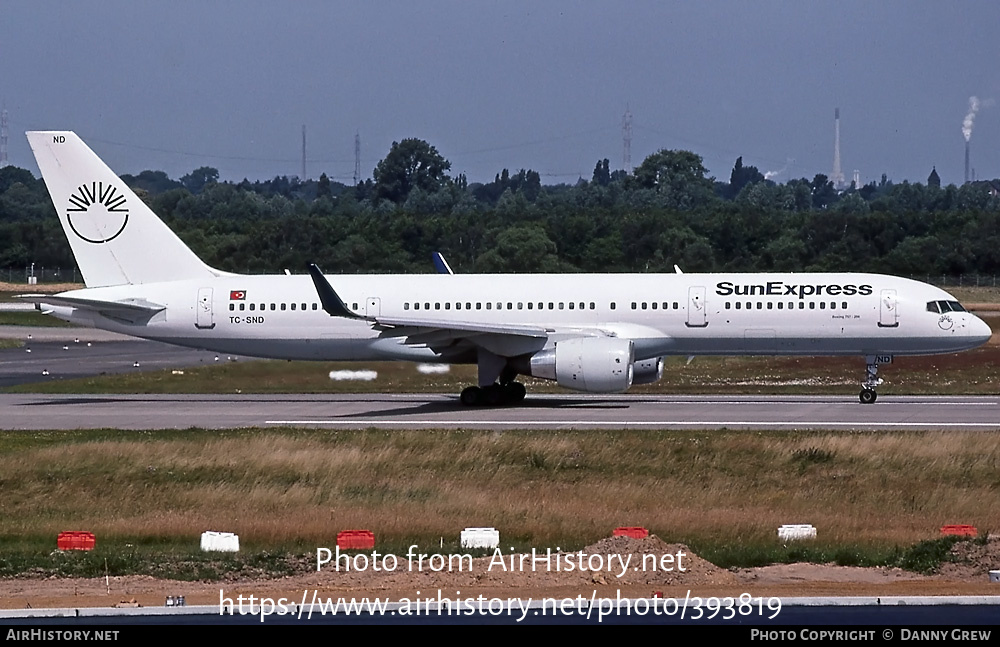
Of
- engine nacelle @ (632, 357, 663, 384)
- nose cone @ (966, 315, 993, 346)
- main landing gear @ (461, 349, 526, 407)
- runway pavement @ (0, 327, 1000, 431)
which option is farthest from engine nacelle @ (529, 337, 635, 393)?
nose cone @ (966, 315, 993, 346)

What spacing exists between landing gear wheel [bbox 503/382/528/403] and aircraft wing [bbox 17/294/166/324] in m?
10.5

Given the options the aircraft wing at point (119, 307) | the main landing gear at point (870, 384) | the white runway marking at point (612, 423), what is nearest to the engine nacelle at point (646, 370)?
the white runway marking at point (612, 423)

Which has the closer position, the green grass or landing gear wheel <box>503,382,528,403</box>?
the green grass

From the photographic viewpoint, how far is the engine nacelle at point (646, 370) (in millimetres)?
38938

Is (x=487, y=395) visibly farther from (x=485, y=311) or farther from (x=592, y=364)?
(x=592, y=364)

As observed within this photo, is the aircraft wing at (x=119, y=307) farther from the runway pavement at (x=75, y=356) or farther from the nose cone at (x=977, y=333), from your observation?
the nose cone at (x=977, y=333)

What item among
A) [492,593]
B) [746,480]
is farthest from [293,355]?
[492,593]

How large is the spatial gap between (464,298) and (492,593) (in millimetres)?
25325

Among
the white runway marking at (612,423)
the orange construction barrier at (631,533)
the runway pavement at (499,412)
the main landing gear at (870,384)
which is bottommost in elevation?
the orange construction barrier at (631,533)

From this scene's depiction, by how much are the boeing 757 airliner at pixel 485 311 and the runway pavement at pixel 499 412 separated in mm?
1419

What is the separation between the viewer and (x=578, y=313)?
3925 cm

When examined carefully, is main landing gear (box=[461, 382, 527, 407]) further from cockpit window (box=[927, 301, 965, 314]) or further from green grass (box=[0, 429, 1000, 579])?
cockpit window (box=[927, 301, 965, 314])

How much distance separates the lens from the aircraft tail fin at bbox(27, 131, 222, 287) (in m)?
41.5

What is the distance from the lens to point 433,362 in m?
39.8
